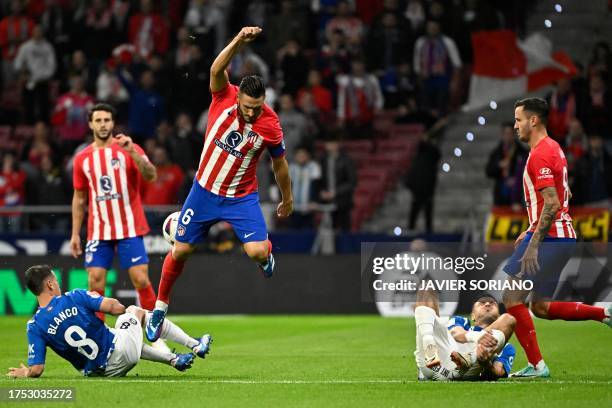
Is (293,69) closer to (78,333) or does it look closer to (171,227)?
(171,227)

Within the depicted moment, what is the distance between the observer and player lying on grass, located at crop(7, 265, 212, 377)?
10.1 meters

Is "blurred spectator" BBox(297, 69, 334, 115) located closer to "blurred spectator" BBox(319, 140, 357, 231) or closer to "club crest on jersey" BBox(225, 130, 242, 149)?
"blurred spectator" BBox(319, 140, 357, 231)

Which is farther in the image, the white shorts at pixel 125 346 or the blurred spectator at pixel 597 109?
the blurred spectator at pixel 597 109

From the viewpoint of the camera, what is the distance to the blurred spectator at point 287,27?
24.9 m

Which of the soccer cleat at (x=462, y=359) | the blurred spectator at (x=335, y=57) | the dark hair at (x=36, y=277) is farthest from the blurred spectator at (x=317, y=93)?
the soccer cleat at (x=462, y=359)

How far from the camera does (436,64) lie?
2273cm

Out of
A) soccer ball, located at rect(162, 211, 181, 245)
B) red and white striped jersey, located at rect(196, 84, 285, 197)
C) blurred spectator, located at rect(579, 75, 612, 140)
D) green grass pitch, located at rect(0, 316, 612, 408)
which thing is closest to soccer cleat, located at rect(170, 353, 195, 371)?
green grass pitch, located at rect(0, 316, 612, 408)

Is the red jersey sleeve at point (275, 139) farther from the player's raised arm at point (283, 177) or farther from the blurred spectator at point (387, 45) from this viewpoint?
the blurred spectator at point (387, 45)

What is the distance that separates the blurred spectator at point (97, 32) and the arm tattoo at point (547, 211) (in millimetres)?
16309

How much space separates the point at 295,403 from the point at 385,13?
15.5 meters

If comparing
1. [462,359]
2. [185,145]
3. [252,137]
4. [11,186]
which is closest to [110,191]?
[252,137]

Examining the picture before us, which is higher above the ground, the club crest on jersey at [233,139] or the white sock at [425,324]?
the club crest on jersey at [233,139]

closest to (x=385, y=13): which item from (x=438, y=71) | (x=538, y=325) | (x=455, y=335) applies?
(x=438, y=71)

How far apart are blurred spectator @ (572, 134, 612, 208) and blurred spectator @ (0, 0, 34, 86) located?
465 inches
